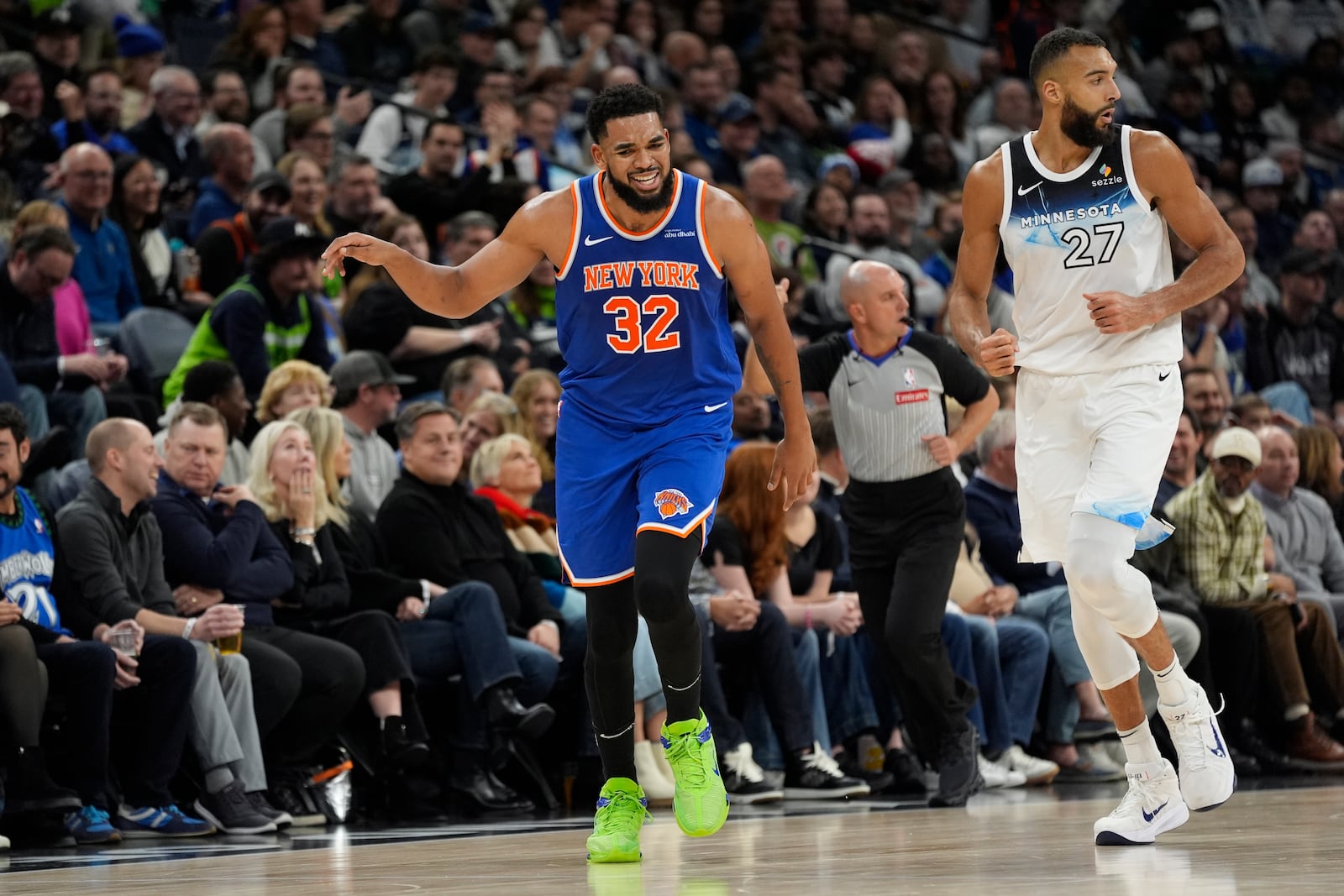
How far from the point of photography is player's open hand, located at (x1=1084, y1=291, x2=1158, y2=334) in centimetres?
498

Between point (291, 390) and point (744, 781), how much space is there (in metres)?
2.65

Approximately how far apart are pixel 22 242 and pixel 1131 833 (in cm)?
581

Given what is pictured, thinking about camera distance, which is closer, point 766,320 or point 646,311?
point 646,311

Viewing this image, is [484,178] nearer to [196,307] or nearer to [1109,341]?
[196,307]

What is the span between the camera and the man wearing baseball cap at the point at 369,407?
27.9 feet

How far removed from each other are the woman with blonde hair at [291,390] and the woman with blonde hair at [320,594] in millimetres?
492

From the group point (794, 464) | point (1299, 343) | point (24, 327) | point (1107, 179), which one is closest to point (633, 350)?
point (794, 464)

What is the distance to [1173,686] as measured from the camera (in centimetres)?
515

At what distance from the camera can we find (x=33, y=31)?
1189cm

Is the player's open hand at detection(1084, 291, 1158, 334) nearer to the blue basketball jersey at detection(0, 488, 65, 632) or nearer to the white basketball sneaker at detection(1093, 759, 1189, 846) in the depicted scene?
the white basketball sneaker at detection(1093, 759, 1189, 846)

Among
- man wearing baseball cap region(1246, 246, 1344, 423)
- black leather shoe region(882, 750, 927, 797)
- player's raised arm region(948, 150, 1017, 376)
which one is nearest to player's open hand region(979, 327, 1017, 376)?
player's raised arm region(948, 150, 1017, 376)

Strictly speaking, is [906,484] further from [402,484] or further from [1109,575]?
[1109,575]

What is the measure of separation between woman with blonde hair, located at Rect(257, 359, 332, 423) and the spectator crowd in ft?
0.04

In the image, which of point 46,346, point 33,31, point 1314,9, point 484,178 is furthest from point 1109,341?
point 1314,9
